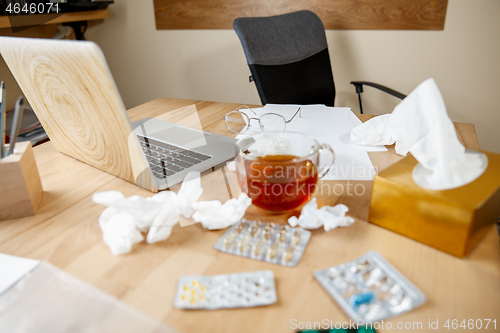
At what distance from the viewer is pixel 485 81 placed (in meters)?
1.60

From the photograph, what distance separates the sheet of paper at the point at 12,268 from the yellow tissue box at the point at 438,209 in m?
0.52

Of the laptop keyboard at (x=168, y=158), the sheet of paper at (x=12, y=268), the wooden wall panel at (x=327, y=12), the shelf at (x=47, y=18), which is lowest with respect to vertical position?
the sheet of paper at (x=12, y=268)

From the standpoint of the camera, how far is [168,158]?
792 mm

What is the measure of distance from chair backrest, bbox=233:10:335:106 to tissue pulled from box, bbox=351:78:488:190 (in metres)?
0.93

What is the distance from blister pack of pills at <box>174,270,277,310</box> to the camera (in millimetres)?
422

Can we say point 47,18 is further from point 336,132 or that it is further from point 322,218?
point 322,218

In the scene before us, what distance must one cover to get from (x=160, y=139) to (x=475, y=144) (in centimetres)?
77

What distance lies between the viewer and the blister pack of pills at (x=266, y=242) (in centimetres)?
50

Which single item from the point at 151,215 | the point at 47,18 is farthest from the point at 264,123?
the point at 47,18
